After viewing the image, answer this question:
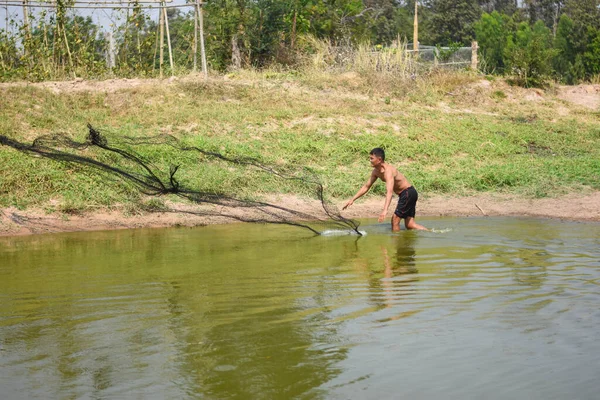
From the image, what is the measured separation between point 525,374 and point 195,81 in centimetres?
1377

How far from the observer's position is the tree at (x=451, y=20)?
143 ft

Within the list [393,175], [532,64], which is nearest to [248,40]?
[532,64]

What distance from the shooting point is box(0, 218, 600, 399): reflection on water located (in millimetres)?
4879

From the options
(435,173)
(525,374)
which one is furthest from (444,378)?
(435,173)

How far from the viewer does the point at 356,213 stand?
41.3ft

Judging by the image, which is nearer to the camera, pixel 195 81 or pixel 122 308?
pixel 122 308

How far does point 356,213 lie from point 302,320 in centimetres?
656

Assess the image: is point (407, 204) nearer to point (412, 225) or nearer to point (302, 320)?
point (412, 225)

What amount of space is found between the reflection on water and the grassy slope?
3.05 m

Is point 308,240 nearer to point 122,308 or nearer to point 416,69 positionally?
point 122,308

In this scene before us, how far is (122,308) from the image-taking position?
254 inches

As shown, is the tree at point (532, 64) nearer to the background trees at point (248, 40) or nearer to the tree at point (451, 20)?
the background trees at point (248, 40)

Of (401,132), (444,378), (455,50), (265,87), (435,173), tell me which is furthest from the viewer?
(455,50)

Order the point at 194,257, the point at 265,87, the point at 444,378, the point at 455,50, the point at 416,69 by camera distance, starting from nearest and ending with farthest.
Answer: the point at 444,378
the point at 194,257
the point at 265,87
the point at 416,69
the point at 455,50
